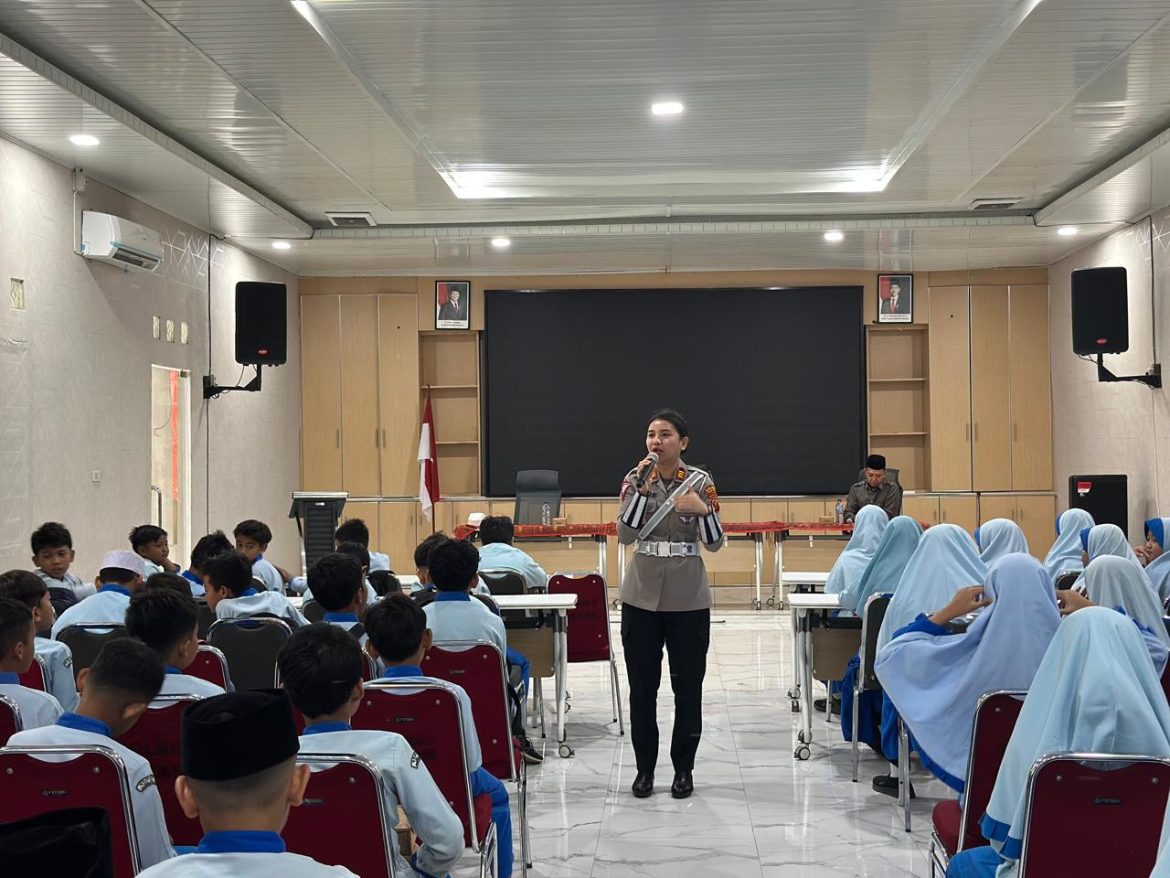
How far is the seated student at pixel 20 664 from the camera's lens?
308cm

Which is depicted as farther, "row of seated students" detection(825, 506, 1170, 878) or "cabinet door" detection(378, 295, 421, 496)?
"cabinet door" detection(378, 295, 421, 496)

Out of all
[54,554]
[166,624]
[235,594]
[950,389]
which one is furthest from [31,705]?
[950,389]

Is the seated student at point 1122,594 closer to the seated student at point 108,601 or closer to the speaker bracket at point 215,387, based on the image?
the seated student at point 108,601

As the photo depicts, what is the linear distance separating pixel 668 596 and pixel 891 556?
3.63 feet

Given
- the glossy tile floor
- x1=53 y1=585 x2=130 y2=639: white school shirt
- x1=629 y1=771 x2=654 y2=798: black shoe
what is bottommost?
the glossy tile floor

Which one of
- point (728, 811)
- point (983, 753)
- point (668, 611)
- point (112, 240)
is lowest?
point (728, 811)

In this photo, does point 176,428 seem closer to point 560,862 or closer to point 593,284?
point 593,284

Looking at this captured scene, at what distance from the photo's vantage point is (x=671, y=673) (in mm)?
4961

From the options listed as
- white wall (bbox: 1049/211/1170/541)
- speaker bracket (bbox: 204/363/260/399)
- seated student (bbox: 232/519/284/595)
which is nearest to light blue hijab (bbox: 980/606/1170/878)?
seated student (bbox: 232/519/284/595)

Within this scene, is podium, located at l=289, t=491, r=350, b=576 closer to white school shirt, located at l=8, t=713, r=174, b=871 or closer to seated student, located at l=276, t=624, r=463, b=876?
seated student, located at l=276, t=624, r=463, b=876

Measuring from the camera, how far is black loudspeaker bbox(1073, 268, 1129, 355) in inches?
392

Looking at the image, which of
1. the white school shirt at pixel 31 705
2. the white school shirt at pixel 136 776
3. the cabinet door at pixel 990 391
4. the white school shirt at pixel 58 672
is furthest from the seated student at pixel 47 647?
the cabinet door at pixel 990 391

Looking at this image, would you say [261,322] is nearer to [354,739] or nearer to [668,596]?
[668,596]

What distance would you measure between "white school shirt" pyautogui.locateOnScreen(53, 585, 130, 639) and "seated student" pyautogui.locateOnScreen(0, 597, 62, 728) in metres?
1.33
